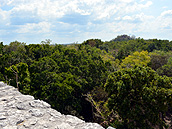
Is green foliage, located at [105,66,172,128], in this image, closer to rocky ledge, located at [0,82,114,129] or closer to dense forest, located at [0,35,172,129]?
dense forest, located at [0,35,172,129]

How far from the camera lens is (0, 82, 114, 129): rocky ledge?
9.35ft

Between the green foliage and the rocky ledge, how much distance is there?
5295 mm

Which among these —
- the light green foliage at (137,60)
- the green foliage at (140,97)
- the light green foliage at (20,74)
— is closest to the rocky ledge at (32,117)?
the green foliage at (140,97)

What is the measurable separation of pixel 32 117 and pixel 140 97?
264 inches

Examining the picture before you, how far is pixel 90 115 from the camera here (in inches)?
506

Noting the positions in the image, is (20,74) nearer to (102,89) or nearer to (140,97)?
(102,89)

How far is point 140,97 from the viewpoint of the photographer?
8.37 metres

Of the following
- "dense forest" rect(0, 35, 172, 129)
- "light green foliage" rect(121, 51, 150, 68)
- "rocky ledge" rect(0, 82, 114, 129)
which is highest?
"light green foliage" rect(121, 51, 150, 68)

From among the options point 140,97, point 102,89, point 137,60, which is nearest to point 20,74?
point 102,89

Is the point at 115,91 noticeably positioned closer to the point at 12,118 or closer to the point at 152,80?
the point at 152,80

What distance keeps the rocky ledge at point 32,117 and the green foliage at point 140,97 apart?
529 centimetres

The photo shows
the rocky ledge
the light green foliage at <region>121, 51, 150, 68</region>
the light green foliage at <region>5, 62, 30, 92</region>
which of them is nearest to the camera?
the rocky ledge

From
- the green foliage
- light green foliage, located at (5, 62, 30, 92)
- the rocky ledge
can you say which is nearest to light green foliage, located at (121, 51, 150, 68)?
the green foliage

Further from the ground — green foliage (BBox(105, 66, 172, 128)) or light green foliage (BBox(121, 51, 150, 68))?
light green foliage (BBox(121, 51, 150, 68))
